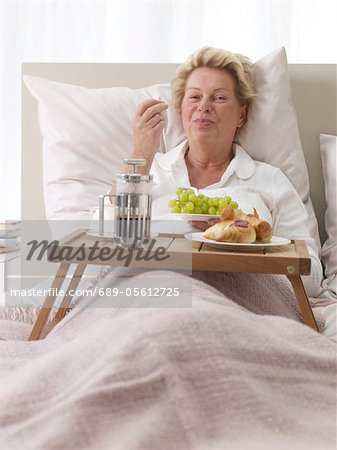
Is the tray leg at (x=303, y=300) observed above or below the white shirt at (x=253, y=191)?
below

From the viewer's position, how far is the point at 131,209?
155 centimetres

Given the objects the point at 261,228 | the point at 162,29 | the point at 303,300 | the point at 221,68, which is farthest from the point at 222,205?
the point at 162,29

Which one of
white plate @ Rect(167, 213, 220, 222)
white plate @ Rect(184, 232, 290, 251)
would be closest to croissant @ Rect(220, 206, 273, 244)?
white plate @ Rect(184, 232, 290, 251)

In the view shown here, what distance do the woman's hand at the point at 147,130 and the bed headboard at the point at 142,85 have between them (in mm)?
230

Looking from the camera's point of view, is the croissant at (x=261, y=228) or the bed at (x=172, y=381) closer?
the bed at (x=172, y=381)

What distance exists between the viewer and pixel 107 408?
1.02 m

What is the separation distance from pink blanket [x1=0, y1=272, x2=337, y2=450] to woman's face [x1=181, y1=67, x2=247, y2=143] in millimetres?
1056

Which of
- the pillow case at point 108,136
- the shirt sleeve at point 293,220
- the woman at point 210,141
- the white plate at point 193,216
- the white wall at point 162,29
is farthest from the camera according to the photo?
the white wall at point 162,29

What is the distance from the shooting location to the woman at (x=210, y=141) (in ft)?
6.84

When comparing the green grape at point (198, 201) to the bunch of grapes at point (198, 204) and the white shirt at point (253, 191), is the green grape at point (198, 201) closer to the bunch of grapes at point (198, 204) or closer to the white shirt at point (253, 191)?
the bunch of grapes at point (198, 204)

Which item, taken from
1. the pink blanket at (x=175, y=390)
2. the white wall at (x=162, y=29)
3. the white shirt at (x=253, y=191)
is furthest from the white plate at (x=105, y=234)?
the white wall at (x=162, y=29)

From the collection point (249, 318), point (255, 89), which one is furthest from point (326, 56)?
point (249, 318)

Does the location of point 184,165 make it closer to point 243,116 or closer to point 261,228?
point 243,116

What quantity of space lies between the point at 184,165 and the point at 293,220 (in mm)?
374
